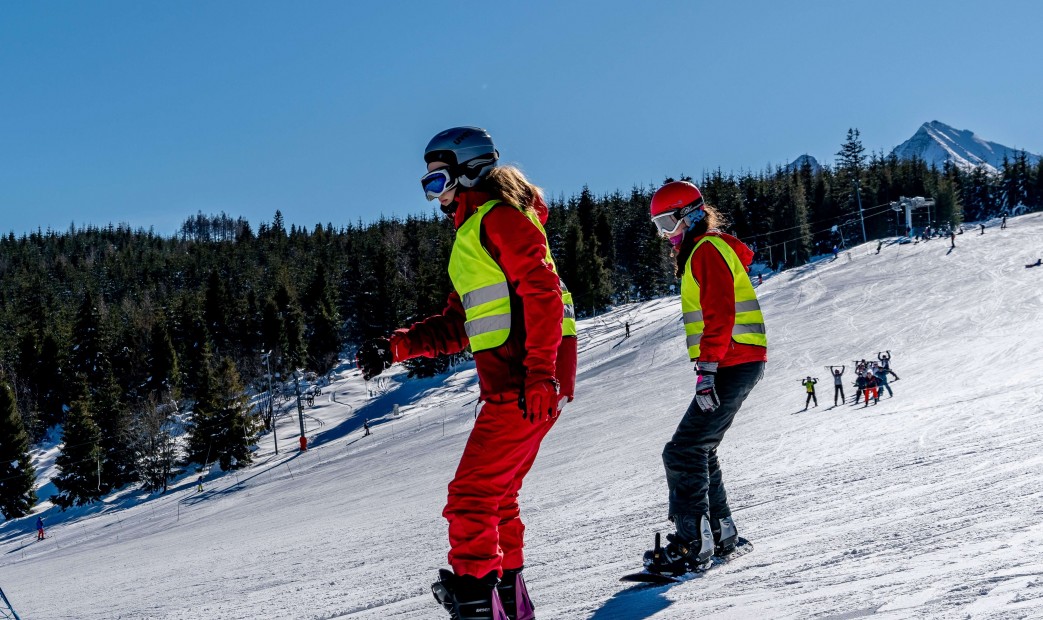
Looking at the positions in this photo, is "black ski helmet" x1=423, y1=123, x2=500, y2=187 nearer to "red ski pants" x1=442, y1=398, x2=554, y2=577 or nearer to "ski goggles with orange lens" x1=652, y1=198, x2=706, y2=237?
"red ski pants" x1=442, y1=398, x2=554, y2=577

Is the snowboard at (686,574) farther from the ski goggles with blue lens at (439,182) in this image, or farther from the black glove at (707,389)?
the ski goggles with blue lens at (439,182)

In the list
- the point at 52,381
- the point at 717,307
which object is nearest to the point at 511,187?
the point at 717,307

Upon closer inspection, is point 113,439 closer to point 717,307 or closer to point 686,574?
point 686,574

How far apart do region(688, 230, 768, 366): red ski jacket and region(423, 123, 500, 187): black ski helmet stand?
143 cm

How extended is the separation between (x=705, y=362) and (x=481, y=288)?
1.50m

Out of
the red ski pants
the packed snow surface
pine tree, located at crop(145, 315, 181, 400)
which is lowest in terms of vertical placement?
the packed snow surface

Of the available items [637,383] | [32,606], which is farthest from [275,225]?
[32,606]

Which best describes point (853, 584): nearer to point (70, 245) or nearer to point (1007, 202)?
point (1007, 202)

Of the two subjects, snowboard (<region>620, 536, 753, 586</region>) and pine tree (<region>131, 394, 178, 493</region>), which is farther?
pine tree (<region>131, 394, 178, 493</region>)

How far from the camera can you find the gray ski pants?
13.9ft

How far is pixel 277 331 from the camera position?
74.5 m

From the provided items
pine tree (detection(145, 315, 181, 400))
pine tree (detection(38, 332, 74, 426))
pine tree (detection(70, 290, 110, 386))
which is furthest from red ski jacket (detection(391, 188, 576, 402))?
pine tree (detection(70, 290, 110, 386))

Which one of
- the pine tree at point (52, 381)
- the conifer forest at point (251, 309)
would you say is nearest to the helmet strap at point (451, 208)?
the conifer forest at point (251, 309)

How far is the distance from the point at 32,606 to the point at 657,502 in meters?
5.74
